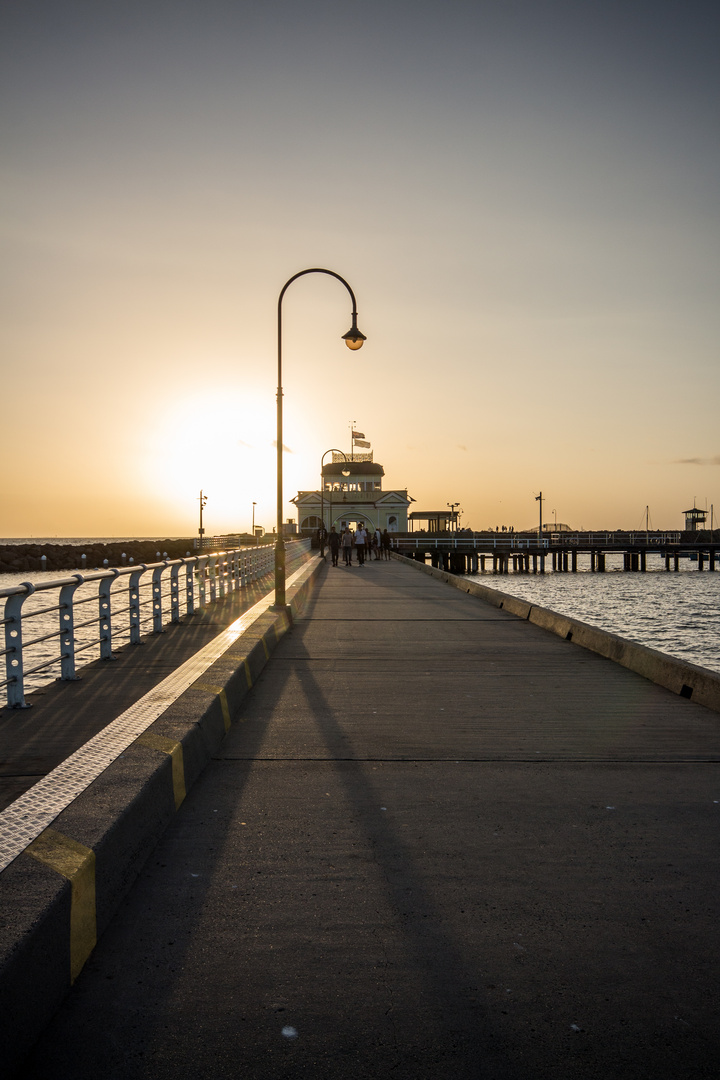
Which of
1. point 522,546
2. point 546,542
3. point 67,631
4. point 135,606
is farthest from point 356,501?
point 67,631

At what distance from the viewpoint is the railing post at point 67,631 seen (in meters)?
8.03

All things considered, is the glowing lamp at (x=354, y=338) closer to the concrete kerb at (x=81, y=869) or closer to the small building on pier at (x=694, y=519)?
the concrete kerb at (x=81, y=869)

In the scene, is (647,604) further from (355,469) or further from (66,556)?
(66,556)

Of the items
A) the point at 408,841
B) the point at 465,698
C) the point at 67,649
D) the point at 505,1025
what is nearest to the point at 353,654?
the point at 465,698

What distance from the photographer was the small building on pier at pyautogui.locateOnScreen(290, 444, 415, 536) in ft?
254

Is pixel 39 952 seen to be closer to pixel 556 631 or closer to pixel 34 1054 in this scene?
pixel 34 1054

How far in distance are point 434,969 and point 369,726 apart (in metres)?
3.77

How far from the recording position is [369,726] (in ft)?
22.0

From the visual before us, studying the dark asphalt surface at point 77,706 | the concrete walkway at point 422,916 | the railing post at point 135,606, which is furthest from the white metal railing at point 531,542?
the concrete walkway at point 422,916

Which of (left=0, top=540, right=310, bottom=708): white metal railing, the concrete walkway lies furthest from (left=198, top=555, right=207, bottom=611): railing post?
the concrete walkway

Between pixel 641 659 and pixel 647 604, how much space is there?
36.5m

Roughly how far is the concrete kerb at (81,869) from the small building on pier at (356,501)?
7002cm

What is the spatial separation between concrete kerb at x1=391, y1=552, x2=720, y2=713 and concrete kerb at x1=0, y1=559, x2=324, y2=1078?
4686mm

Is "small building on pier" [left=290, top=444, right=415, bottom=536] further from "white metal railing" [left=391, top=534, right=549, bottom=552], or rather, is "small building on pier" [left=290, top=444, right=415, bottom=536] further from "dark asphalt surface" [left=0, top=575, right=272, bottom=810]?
"dark asphalt surface" [left=0, top=575, right=272, bottom=810]
